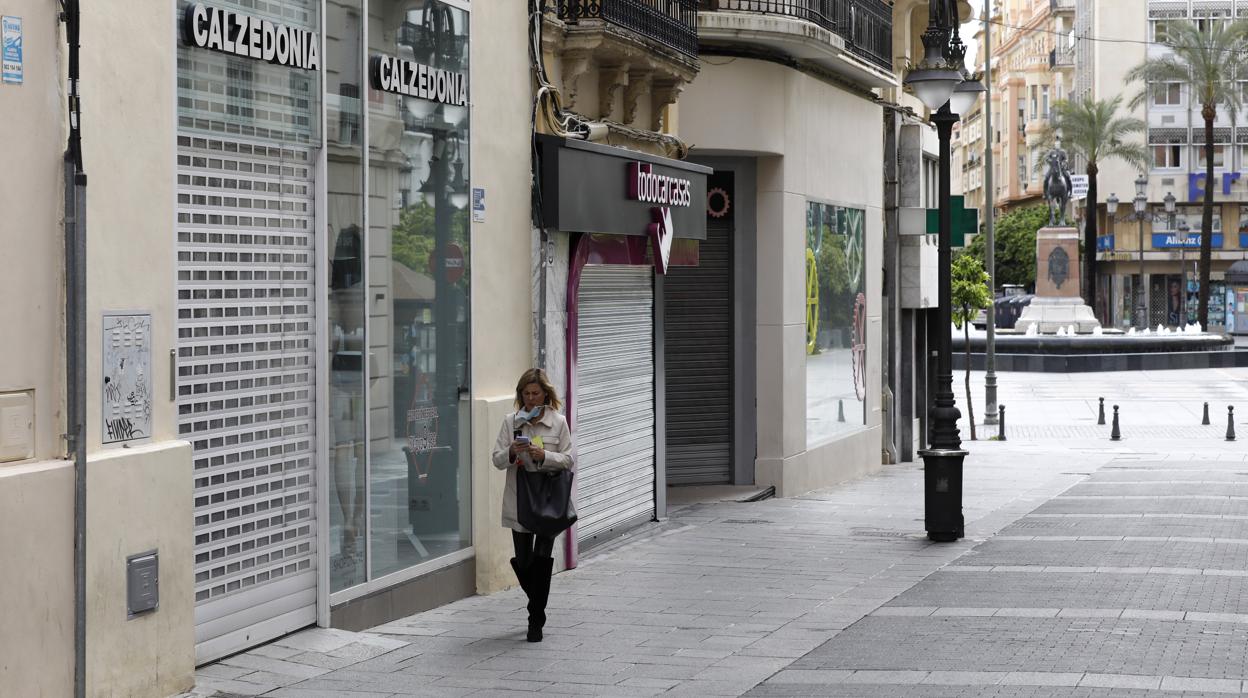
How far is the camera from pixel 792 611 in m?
11.1

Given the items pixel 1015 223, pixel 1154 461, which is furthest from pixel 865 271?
pixel 1015 223

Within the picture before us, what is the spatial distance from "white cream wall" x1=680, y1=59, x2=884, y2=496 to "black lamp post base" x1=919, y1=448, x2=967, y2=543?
14.5 feet

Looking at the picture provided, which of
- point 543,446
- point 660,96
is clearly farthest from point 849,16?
point 543,446

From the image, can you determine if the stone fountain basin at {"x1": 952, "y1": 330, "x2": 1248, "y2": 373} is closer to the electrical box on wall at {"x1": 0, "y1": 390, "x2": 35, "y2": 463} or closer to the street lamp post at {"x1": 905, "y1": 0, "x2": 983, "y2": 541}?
the street lamp post at {"x1": 905, "y1": 0, "x2": 983, "y2": 541}

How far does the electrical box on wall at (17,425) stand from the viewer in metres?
7.07

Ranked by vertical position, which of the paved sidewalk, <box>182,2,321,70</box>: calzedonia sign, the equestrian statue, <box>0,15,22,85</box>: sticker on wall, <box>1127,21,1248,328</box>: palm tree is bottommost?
the paved sidewalk

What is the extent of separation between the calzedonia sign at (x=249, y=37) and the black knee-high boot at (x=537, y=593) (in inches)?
126

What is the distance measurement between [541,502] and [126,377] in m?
2.79

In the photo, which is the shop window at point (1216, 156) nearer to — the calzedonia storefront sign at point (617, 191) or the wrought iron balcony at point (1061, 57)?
the wrought iron balcony at point (1061, 57)

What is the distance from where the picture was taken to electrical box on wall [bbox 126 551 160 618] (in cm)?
775

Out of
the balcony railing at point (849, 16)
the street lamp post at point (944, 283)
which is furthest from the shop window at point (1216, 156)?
the street lamp post at point (944, 283)

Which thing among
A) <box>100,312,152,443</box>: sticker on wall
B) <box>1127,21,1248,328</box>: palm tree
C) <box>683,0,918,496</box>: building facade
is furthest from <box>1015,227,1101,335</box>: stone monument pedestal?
<box>100,312,152,443</box>: sticker on wall

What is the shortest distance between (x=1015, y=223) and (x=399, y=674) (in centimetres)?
9982

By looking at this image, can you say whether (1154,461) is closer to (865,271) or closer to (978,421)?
(865,271)
